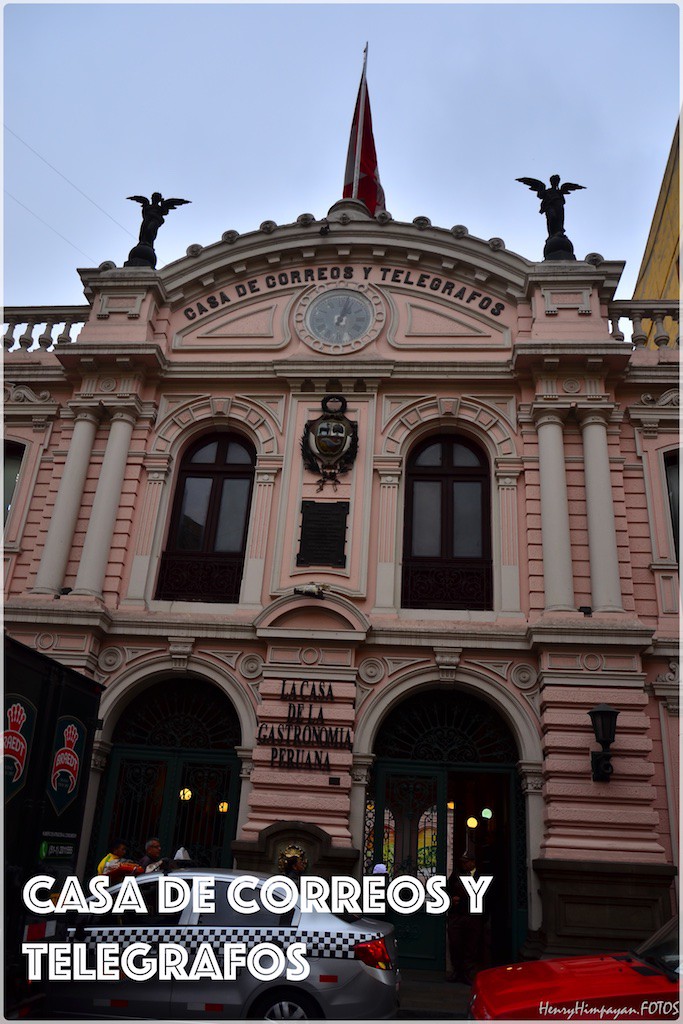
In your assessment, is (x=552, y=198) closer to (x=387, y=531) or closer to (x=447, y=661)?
(x=387, y=531)

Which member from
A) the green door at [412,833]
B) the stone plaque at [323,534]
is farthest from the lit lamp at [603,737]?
the stone plaque at [323,534]

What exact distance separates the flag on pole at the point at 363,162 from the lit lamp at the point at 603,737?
13103mm

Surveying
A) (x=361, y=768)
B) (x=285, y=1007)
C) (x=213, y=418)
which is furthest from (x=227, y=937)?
(x=213, y=418)

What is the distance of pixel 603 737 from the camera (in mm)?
11078

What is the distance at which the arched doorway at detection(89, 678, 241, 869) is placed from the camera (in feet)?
40.9

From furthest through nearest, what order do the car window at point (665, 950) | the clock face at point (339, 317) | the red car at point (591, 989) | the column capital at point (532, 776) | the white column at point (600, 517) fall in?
the clock face at point (339, 317) < the white column at point (600, 517) < the column capital at point (532, 776) < the car window at point (665, 950) < the red car at point (591, 989)

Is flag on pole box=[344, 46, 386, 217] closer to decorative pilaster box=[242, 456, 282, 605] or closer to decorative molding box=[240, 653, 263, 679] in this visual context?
decorative pilaster box=[242, 456, 282, 605]

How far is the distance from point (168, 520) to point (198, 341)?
3.80 m

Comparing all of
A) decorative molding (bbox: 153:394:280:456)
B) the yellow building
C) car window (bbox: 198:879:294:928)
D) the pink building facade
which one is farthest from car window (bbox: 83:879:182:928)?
the yellow building

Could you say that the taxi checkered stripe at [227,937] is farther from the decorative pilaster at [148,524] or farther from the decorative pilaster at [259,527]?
the decorative pilaster at [148,524]

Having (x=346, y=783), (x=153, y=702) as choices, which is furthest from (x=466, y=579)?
(x=153, y=702)

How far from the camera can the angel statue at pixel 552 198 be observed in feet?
51.7

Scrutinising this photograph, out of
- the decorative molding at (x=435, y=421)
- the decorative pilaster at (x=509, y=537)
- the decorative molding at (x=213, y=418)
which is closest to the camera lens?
the decorative pilaster at (x=509, y=537)

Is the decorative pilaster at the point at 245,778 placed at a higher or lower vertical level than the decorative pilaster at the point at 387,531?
lower
